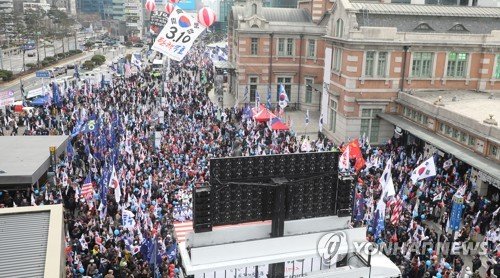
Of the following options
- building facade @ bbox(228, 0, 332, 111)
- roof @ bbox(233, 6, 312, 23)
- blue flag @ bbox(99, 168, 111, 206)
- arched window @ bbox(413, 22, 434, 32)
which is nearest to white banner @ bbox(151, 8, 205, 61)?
blue flag @ bbox(99, 168, 111, 206)

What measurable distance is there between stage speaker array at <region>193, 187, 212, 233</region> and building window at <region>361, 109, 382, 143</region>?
22.6 metres

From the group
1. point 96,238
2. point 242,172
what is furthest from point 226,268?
point 96,238

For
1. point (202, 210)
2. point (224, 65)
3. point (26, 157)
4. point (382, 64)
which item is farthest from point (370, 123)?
point (224, 65)

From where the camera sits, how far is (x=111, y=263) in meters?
16.2

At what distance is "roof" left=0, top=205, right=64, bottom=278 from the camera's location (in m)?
11.5

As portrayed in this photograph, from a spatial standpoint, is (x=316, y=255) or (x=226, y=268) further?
(x=316, y=255)

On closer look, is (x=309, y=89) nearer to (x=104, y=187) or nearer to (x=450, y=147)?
(x=450, y=147)

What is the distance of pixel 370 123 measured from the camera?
113 feet

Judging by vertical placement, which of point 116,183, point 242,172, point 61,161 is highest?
point 242,172

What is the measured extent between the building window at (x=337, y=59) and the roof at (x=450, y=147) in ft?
15.6

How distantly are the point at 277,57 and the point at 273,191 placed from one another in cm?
3475

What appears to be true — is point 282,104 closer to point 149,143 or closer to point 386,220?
point 149,143

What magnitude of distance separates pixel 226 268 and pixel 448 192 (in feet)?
42.9

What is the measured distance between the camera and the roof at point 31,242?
11.5 m
